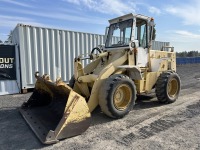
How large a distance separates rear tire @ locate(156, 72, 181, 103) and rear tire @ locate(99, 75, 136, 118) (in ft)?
4.64

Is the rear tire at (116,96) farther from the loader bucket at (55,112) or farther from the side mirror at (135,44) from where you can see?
the side mirror at (135,44)

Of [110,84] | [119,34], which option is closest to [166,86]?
[119,34]

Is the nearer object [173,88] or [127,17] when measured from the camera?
[127,17]

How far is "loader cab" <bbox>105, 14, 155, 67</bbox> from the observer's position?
19.6ft

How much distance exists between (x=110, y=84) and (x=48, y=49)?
222 inches

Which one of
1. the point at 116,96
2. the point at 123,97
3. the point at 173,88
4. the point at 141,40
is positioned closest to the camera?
the point at 116,96

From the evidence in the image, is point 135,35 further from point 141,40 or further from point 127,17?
point 127,17

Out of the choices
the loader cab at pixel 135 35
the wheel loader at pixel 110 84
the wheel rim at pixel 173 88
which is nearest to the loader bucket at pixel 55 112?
the wheel loader at pixel 110 84

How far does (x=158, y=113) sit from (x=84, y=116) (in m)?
2.46

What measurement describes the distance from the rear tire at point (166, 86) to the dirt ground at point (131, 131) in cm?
34

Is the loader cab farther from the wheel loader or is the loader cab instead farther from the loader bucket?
the loader bucket

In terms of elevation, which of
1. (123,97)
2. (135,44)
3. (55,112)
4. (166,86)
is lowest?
(55,112)

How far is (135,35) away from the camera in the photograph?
6055 mm

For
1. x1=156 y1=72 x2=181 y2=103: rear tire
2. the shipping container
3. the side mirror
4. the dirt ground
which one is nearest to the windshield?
the side mirror
